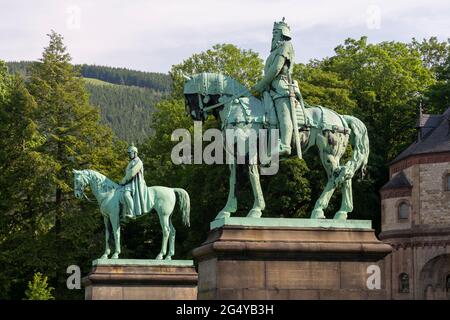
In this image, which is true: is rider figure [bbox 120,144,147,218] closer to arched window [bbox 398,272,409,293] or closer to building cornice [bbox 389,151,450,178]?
building cornice [bbox 389,151,450,178]

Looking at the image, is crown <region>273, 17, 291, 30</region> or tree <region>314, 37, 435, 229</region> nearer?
crown <region>273, 17, 291, 30</region>

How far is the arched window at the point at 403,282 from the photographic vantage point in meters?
70.4

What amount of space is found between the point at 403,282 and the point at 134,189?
3754 cm

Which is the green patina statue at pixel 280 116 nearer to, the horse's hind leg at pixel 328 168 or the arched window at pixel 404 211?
the horse's hind leg at pixel 328 168

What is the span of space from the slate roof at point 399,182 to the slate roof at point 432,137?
106 cm

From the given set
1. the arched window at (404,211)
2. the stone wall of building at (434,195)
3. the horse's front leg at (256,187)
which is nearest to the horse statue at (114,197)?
the horse's front leg at (256,187)

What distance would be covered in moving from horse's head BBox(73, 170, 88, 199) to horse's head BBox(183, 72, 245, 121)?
11.2 metres

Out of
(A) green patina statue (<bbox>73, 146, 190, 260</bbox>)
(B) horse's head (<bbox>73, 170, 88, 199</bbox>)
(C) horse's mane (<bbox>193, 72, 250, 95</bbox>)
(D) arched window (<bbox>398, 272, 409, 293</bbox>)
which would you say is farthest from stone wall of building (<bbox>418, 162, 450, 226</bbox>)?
(C) horse's mane (<bbox>193, 72, 250, 95</bbox>)

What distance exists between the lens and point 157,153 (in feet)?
223

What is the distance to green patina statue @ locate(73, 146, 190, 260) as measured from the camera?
118ft

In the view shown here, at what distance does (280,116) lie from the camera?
24922 millimetres

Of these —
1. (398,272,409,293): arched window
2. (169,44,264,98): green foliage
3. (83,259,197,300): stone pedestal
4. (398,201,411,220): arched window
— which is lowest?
(398,272,409,293): arched window

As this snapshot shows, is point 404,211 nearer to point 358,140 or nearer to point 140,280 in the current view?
point 140,280

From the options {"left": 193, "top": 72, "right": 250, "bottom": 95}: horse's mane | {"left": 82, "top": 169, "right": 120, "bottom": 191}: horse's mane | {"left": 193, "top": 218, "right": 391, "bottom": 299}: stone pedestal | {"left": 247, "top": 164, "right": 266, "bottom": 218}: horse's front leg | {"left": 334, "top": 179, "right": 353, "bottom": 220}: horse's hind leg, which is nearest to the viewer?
{"left": 193, "top": 218, "right": 391, "bottom": 299}: stone pedestal
